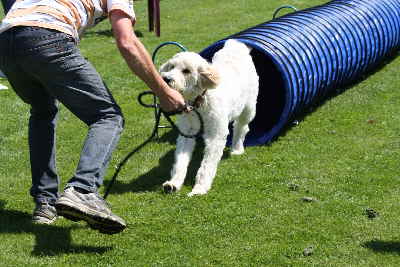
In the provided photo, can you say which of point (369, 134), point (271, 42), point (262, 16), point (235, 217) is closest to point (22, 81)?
point (235, 217)

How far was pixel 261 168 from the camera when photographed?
6.41 m

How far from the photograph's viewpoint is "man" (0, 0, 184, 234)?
4.12 meters

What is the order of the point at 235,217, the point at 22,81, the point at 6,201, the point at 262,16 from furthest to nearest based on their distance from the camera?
the point at 262,16 < the point at 6,201 < the point at 235,217 < the point at 22,81

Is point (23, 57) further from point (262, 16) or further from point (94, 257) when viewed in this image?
point (262, 16)

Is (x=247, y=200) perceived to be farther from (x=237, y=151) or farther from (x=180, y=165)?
(x=237, y=151)

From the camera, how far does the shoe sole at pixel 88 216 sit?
13.4 feet

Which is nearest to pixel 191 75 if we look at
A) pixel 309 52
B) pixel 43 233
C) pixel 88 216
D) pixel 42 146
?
pixel 42 146

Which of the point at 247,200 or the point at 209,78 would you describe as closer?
the point at 247,200

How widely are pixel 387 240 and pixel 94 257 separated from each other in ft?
6.80

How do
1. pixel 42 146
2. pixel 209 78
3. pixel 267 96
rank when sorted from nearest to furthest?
1. pixel 42 146
2. pixel 209 78
3. pixel 267 96

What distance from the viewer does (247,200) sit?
5570 mm

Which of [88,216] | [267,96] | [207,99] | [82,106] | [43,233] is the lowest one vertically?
[267,96]

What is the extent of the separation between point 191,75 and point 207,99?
1.06ft

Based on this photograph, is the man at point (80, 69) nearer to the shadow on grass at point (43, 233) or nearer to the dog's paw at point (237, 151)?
the shadow on grass at point (43, 233)
